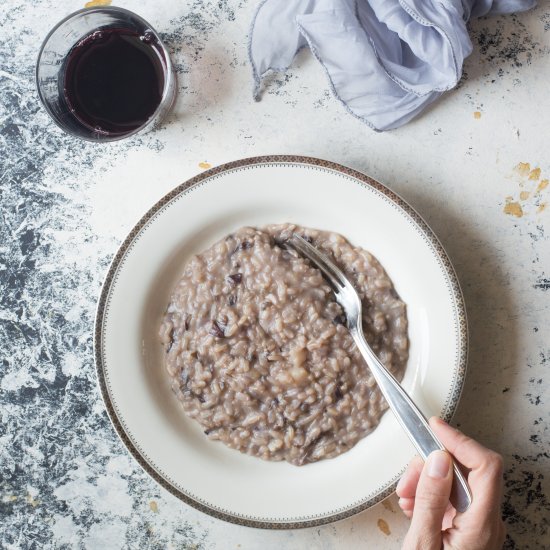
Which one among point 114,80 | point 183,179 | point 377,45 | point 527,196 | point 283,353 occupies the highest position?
point 377,45

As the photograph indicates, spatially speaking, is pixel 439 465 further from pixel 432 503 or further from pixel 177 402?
pixel 177 402

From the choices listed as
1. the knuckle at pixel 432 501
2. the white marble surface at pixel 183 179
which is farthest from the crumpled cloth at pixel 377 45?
the knuckle at pixel 432 501

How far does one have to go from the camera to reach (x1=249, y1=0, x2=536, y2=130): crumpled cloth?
6.56 feet

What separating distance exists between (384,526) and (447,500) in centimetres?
48

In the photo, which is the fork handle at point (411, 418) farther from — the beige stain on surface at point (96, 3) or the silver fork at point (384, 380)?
the beige stain on surface at point (96, 3)

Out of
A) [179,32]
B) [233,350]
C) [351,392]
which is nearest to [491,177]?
[351,392]

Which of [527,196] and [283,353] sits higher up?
[527,196]

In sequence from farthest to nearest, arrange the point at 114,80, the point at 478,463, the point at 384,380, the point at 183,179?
1. the point at 183,179
2. the point at 114,80
3. the point at 384,380
4. the point at 478,463

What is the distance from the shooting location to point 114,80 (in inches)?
80.4

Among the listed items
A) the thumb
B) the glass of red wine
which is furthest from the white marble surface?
the thumb

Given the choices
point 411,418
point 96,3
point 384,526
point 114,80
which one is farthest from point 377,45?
point 384,526

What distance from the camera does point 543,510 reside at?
6.84 feet

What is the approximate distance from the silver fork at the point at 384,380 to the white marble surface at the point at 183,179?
34cm

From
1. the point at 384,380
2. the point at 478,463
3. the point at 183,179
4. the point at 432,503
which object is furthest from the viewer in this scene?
the point at 183,179
